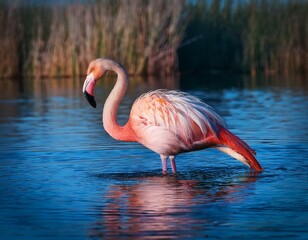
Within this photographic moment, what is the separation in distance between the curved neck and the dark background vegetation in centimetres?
1247

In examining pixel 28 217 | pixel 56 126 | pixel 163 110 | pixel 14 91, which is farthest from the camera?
pixel 14 91

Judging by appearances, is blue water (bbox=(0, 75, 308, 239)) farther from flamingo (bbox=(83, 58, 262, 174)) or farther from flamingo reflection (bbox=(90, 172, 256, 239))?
flamingo (bbox=(83, 58, 262, 174))

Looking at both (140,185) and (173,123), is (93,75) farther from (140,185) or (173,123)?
(140,185)

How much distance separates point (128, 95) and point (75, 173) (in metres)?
8.45

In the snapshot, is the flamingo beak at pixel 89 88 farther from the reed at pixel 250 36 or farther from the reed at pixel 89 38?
the reed at pixel 250 36

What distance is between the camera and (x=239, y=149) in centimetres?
733

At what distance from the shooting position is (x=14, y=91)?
17.3m

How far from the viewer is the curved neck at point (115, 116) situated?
308 inches

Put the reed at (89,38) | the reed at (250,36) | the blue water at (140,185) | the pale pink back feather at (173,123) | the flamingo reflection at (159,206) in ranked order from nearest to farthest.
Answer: the flamingo reflection at (159,206) < the blue water at (140,185) < the pale pink back feather at (173,123) < the reed at (89,38) < the reed at (250,36)

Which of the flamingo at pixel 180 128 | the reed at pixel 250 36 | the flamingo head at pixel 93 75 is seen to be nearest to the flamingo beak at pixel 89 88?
the flamingo head at pixel 93 75

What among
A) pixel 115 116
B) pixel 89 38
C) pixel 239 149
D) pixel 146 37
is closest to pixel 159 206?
pixel 239 149

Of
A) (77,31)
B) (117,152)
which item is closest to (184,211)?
(117,152)

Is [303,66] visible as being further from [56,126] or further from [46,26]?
[56,126]

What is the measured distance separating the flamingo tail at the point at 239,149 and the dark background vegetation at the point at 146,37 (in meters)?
13.2
